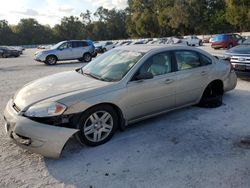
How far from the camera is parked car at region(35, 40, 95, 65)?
1905 cm

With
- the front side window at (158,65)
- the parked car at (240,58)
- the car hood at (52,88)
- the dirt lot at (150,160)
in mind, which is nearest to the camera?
the dirt lot at (150,160)

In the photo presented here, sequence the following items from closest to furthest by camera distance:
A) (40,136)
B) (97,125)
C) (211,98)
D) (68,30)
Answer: (40,136)
(97,125)
(211,98)
(68,30)

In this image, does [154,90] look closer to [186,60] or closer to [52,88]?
[186,60]

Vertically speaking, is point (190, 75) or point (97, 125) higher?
point (190, 75)

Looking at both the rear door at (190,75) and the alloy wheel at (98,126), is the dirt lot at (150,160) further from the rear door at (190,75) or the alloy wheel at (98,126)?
the rear door at (190,75)

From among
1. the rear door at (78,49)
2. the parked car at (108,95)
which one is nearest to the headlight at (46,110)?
the parked car at (108,95)

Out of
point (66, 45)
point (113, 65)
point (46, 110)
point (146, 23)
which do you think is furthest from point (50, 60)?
point (146, 23)

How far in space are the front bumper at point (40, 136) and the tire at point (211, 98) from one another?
11.1ft

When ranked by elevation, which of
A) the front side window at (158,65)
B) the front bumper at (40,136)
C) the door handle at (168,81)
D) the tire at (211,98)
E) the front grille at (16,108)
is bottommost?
the tire at (211,98)

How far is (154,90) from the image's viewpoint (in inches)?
203

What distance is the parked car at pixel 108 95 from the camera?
4.07 m

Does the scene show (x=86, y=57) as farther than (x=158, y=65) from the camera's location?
Yes

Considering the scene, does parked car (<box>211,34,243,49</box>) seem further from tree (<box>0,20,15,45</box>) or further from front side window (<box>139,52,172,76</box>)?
tree (<box>0,20,15,45</box>)

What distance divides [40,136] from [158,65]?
2.49 m
